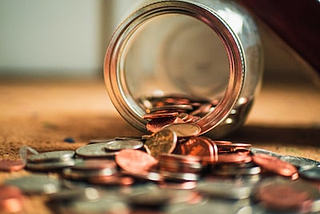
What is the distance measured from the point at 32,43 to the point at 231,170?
82.3 inches

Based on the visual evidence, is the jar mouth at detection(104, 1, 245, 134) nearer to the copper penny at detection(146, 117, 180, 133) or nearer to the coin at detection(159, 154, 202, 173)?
the copper penny at detection(146, 117, 180, 133)

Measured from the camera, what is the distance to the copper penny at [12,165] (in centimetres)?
71

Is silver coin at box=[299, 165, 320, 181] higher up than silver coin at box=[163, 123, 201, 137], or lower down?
lower down

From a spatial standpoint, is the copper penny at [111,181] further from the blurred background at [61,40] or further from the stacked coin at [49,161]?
the blurred background at [61,40]

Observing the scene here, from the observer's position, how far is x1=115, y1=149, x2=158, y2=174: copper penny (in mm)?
671

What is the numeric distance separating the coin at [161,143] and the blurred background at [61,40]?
6.09 ft

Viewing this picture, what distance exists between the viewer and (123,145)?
0.78 metres

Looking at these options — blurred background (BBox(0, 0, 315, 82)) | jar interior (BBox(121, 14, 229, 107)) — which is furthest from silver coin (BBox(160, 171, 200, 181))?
blurred background (BBox(0, 0, 315, 82))

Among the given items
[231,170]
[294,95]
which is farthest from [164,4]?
[294,95]

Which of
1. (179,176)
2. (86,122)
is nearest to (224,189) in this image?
(179,176)

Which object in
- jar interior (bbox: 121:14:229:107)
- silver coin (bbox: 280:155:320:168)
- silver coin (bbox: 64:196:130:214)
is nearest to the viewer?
silver coin (bbox: 64:196:130:214)

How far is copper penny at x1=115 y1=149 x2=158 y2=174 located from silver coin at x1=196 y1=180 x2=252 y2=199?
0.28 ft

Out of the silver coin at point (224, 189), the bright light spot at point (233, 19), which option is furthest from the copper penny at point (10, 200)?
the bright light spot at point (233, 19)

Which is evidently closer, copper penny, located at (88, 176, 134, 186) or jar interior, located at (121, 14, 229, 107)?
copper penny, located at (88, 176, 134, 186)
